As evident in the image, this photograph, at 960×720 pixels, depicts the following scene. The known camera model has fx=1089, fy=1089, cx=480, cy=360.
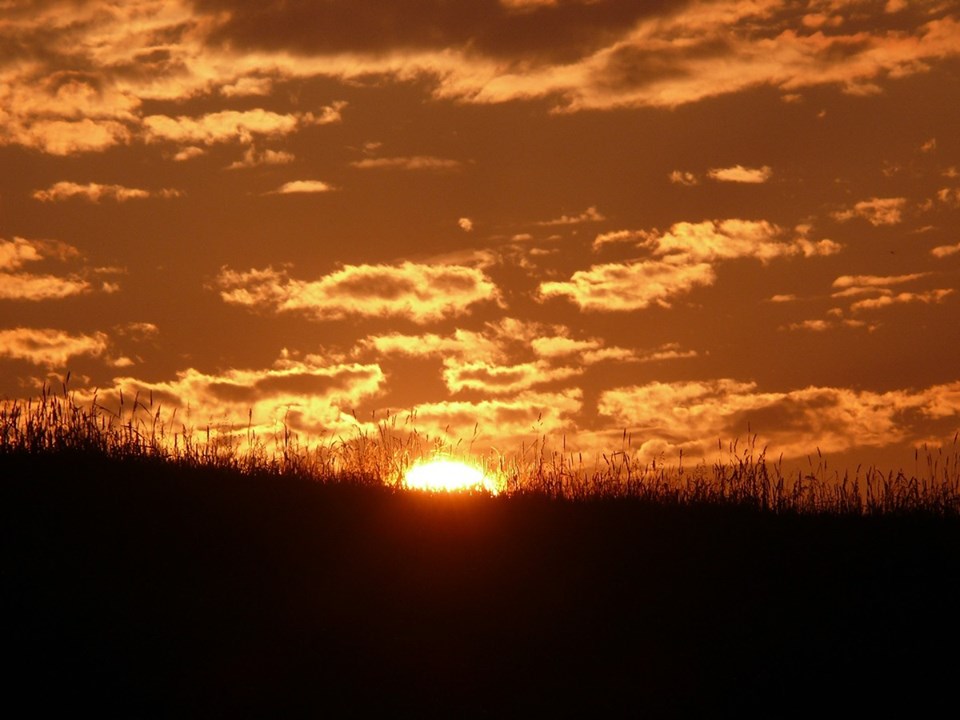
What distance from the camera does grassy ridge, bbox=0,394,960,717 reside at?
24.4 feet

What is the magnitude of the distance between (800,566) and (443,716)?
13.2 feet

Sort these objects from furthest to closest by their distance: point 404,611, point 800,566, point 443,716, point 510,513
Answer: point 510,513, point 800,566, point 404,611, point 443,716

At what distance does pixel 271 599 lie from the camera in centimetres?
851

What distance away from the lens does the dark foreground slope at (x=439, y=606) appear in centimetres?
743

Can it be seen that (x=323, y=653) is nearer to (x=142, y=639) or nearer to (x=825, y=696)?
(x=142, y=639)

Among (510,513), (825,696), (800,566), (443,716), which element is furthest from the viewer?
(510,513)

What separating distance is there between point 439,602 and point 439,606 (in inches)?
2.8

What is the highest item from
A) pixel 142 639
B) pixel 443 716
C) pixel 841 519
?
pixel 841 519

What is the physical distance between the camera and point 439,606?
336 inches

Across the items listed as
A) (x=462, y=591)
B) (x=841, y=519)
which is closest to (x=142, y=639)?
(x=462, y=591)

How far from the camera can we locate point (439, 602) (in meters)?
8.60

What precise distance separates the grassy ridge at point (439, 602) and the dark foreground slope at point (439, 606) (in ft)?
0.07

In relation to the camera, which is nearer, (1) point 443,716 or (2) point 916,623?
(1) point 443,716

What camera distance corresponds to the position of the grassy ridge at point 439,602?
24.4 ft
